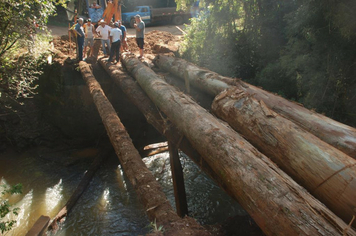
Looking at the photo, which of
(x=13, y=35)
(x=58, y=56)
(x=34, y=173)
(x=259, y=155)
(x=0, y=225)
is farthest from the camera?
(x=58, y=56)

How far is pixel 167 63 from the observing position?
866 centimetres

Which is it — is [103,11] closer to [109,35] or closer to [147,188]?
[109,35]

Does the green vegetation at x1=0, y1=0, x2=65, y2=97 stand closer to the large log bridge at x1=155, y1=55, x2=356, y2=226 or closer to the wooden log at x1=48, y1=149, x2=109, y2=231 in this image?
the wooden log at x1=48, y1=149, x2=109, y2=231

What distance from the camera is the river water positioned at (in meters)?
6.43

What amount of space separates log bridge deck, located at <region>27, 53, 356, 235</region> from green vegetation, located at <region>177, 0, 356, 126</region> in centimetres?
319

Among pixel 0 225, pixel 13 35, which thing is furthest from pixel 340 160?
pixel 13 35

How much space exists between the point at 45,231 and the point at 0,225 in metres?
1.42

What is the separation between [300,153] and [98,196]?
20.2 feet

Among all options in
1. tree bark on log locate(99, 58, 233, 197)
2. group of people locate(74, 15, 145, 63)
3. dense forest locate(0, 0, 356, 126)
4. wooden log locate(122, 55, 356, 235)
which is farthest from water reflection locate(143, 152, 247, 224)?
group of people locate(74, 15, 145, 63)

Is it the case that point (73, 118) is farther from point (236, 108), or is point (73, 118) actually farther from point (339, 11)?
point (339, 11)

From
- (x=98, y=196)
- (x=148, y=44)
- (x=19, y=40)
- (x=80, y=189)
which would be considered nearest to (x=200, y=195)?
(x=98, y=196)

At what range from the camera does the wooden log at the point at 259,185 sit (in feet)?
7.18

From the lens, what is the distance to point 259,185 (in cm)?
259

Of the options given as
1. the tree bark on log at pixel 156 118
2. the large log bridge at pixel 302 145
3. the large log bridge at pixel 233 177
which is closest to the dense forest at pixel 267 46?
the tree bark on log at pixel 156 118
